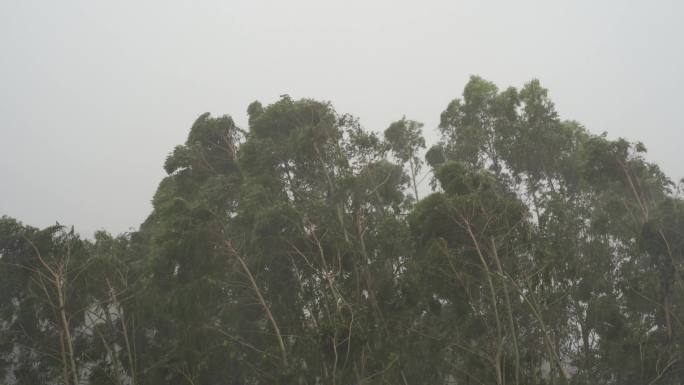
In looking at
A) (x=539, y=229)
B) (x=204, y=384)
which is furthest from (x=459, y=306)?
(x=204, y=384)

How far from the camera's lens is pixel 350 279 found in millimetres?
9617

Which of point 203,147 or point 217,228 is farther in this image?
point 203,147

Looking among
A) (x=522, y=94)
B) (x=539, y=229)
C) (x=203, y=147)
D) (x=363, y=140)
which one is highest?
(x=203, y=147)

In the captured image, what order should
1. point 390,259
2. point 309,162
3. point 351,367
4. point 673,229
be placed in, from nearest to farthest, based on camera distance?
point 351,367
point 673,229
point 390,259
point 309,162

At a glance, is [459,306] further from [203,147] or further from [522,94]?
[203,147]

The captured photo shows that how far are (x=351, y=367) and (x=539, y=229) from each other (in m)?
5.37

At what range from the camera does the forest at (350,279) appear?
8.23m

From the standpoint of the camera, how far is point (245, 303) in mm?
9562

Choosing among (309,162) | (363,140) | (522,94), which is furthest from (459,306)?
(522,94)

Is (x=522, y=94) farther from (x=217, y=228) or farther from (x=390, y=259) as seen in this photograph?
(x=217, y=228)

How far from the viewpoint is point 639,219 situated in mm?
10320

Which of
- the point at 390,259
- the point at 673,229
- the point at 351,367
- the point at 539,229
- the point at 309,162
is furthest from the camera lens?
the point at 309,162

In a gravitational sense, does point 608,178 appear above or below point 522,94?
below

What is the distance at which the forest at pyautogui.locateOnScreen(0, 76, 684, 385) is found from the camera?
8227 millimetres
